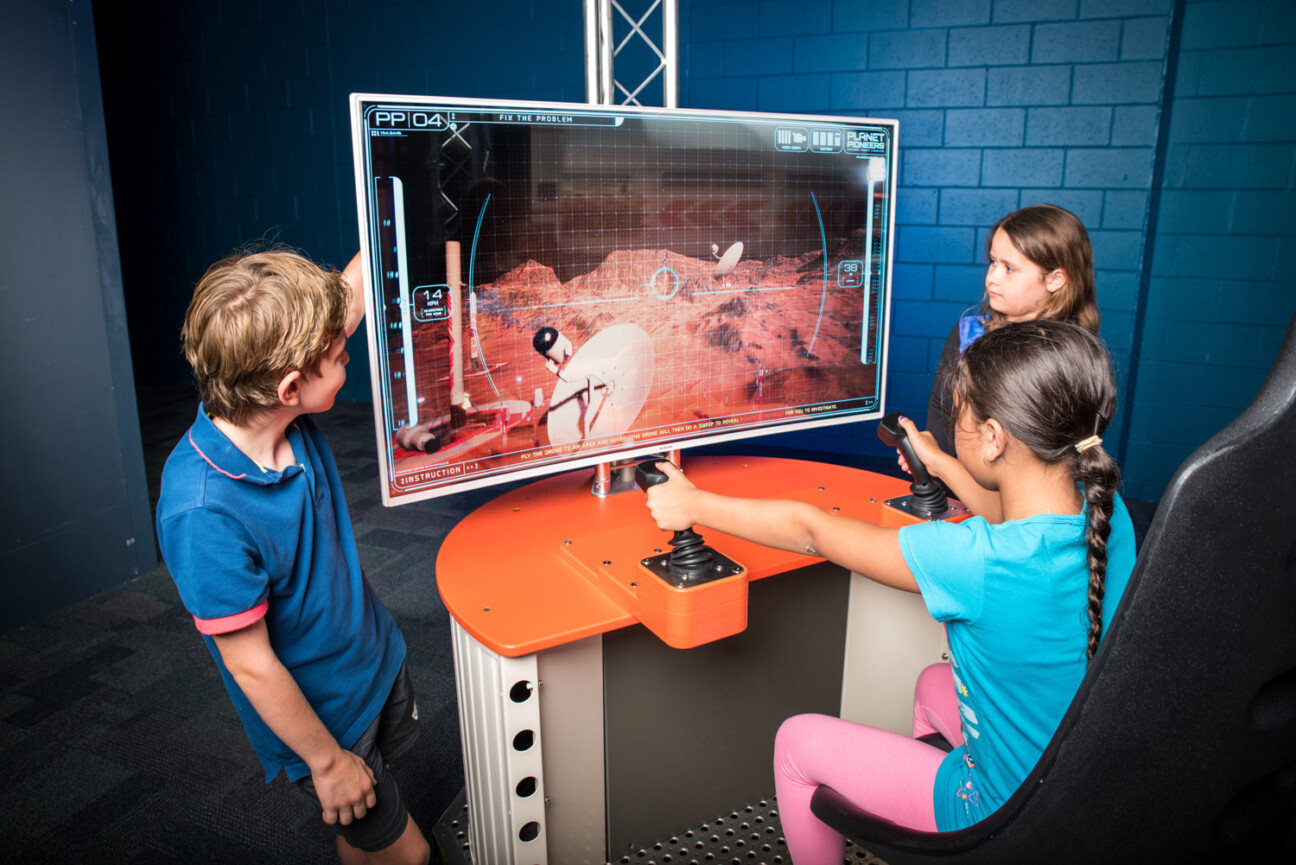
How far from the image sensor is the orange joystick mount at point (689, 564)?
123cm

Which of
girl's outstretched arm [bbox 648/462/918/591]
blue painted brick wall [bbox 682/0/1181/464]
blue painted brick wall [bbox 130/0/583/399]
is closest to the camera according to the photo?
girl's outstretched arm [bbox 648/462/918/591]

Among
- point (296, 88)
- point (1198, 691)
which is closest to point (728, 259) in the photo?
point (1198, 691)

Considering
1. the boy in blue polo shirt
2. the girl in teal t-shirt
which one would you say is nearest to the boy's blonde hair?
the boy in blue polo shirt

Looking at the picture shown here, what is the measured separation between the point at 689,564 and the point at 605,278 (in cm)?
59

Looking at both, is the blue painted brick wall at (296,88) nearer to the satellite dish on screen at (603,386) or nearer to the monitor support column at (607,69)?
the monitor support column at (607,69)

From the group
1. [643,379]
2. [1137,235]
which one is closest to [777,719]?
[643,379]

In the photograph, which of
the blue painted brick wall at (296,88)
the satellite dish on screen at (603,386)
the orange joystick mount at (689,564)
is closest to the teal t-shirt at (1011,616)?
the orange joystick mount at (689,564)

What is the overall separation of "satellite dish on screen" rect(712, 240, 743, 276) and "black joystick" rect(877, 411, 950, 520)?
431 millimetres

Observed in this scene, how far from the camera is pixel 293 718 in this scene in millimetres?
1101

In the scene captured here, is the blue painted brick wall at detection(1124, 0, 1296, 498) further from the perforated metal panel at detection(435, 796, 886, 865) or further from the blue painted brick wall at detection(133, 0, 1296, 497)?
the perforated metal panel at detection(435, 796, 886, 865)

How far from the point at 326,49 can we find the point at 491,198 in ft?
14.8

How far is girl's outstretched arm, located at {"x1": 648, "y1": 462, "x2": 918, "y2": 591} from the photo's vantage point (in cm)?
111

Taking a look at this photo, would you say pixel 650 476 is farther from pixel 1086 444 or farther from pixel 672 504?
pixel 1086 444

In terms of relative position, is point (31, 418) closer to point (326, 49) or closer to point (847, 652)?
point (847, 652)
